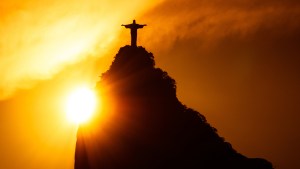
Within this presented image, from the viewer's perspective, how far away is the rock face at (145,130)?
269ft

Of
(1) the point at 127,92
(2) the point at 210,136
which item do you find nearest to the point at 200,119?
(2) the point at 210,136

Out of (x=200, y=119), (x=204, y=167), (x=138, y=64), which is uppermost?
(x=138, y=64)

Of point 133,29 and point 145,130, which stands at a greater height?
point 133,29

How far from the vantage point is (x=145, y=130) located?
83.9 m

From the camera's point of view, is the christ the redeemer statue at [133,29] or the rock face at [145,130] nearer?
the rock face at [145,130]

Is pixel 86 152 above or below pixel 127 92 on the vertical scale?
below

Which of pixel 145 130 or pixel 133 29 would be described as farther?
pixel 133 29

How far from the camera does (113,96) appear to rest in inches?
3423

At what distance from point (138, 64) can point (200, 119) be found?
8670mm

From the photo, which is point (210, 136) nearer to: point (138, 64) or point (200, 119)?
point (200, 119)

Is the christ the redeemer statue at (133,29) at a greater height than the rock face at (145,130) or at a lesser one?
greater

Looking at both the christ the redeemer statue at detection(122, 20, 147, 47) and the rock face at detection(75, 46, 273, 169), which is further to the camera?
the christ the redeemer statue at detection(122, 20, 147, 47)

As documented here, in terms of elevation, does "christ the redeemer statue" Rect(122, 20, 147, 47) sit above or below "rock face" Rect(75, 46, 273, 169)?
above

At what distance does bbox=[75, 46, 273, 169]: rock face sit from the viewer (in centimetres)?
8206
